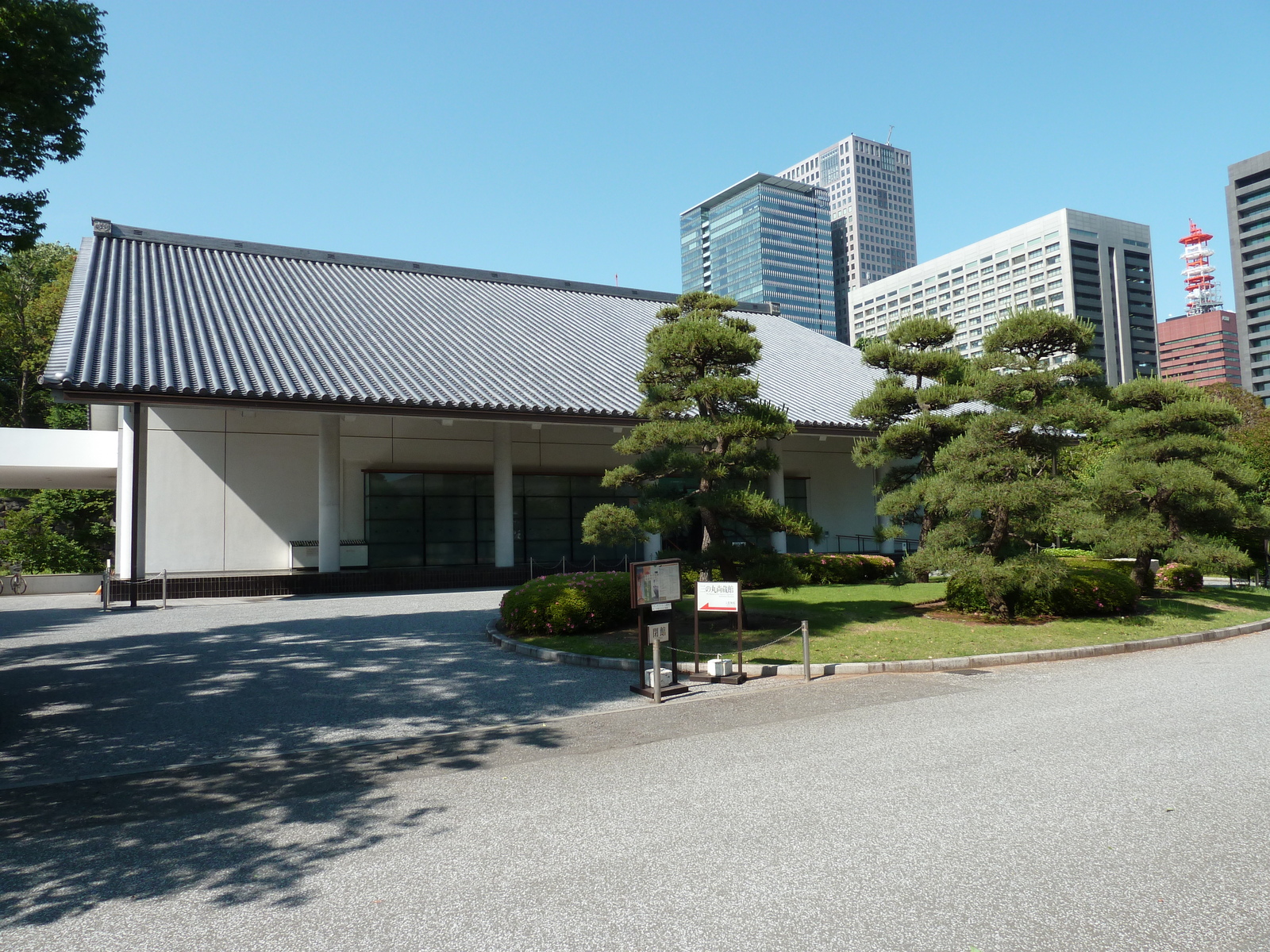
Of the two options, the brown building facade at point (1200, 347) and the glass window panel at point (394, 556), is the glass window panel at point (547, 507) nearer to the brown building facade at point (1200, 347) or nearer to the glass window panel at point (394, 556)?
the glass window panel at point (394, 556)

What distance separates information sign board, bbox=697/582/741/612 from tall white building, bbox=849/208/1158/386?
334 ft

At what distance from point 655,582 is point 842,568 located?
40.4 ft

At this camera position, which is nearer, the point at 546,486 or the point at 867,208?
the point at 546,486

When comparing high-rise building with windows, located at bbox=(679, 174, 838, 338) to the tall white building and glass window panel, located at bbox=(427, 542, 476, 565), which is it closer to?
the tall white building

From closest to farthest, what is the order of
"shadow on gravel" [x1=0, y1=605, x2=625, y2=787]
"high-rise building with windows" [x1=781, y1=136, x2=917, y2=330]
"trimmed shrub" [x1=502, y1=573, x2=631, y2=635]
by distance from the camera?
"shadow on gravel" [x1=0, y1=605, x2=625, y2=787]
"trimmed shrub" [x1=502, y1=573, x2=631, y2=635]
"high-rise building with windows" [x1=781, y1=136, x2=917, y2=330]

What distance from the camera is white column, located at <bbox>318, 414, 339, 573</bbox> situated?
1842 cm

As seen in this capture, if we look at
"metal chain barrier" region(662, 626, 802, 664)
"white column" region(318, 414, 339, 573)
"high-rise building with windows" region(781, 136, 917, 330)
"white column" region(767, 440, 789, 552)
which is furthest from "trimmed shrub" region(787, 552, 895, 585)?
"high-rise building with windows" region(781, 136, 917, 330)

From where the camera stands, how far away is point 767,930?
3.46m

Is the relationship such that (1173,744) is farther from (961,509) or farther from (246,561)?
(246,561)

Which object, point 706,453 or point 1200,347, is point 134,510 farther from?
point 1200,347

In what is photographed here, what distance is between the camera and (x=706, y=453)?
1233cm

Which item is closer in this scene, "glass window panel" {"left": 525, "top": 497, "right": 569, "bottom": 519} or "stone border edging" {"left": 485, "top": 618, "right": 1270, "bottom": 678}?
"stone border edging" {"left": 485, "top": 618, "right": 1270, "bottom": 678}

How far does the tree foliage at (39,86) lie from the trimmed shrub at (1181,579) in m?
20.9

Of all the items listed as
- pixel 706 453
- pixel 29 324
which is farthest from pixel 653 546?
pixel 29 324
